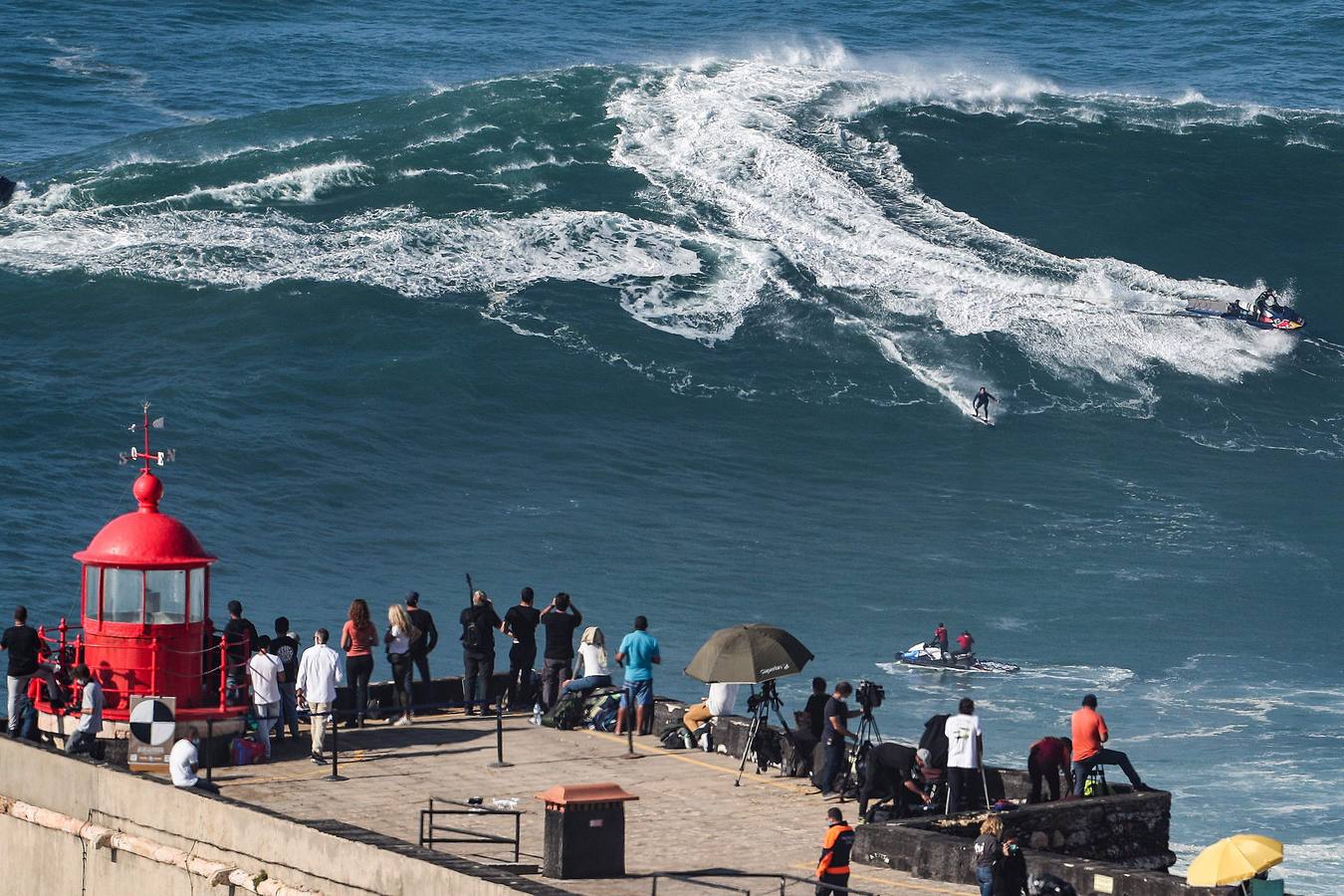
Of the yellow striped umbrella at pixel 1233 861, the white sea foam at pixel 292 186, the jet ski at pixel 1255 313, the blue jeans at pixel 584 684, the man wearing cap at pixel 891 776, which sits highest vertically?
the white sea foam at pixel 292 186

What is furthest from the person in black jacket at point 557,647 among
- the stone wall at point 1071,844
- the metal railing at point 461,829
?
the stone wall at point 1071,844

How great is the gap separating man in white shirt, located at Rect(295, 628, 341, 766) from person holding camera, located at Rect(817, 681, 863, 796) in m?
4.28

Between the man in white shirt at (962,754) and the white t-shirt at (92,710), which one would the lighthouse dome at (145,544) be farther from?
the man in white shirt at (962,754)

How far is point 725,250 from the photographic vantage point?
53.9m

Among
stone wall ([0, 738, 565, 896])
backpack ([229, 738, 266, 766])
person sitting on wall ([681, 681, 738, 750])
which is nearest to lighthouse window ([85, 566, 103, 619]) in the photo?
stone wall ([0, 738, 565, 896])

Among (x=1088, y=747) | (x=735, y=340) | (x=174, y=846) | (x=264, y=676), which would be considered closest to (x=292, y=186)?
(x=735, y=340)

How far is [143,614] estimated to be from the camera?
18.1 m

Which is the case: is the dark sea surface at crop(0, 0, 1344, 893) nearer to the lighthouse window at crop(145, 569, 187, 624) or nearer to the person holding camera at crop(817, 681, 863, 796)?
the person holding camera at crop(817, 681, 863, 796)

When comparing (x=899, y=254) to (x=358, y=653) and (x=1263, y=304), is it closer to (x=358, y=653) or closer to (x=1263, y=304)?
(x=1263, y=304)

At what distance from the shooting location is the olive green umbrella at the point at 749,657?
724 inches

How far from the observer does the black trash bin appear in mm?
15070

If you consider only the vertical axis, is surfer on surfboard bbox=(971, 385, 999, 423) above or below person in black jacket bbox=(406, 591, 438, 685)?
above

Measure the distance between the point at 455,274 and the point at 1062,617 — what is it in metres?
20.5

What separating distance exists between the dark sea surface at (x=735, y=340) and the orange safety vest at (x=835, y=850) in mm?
11782
